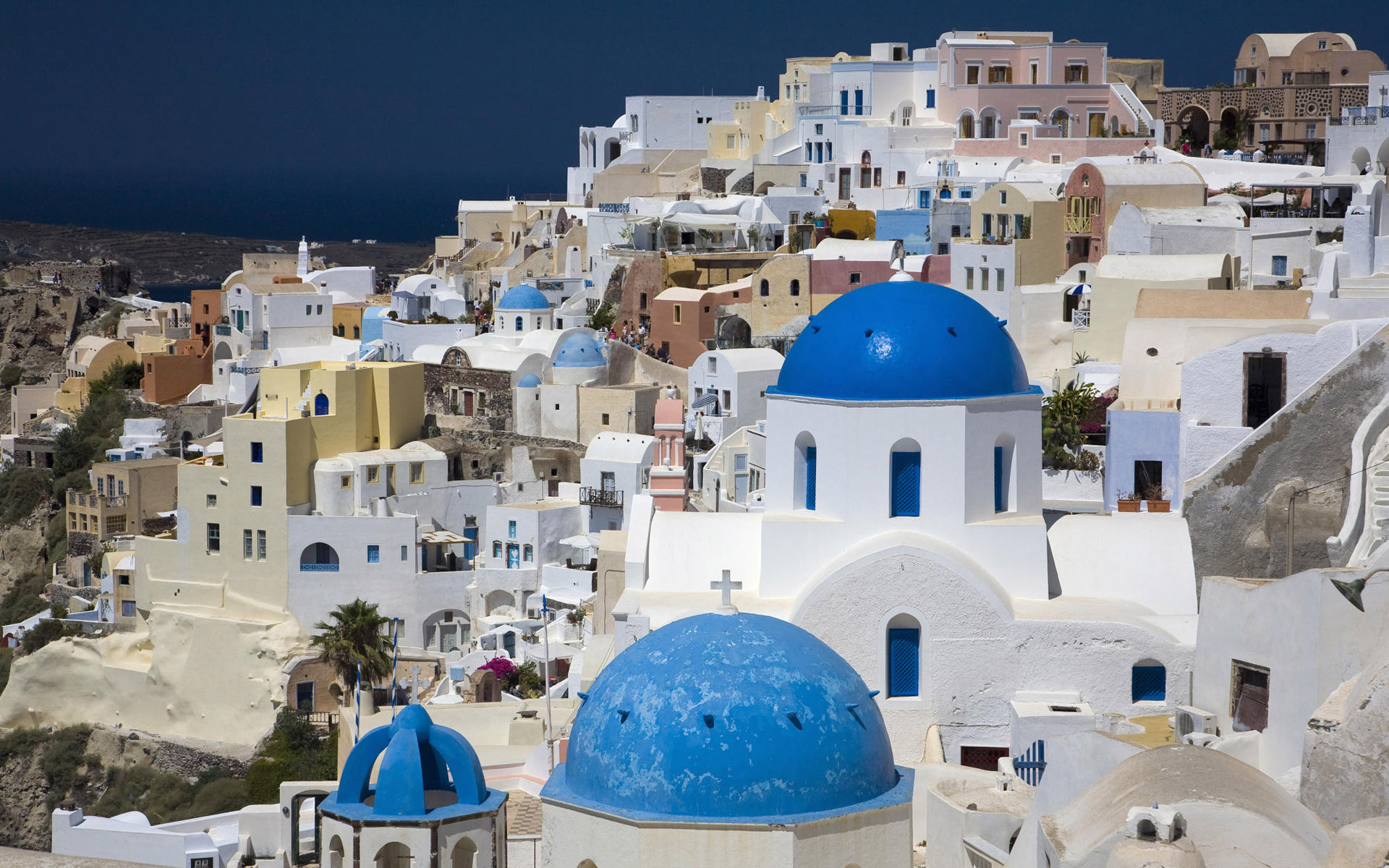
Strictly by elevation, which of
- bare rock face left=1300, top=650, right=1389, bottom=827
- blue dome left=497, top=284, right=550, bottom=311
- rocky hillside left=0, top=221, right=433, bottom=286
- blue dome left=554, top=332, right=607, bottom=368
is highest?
rocky hillside left=0, top=221, right=433, bottom=286

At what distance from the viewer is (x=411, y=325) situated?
44.3 metres

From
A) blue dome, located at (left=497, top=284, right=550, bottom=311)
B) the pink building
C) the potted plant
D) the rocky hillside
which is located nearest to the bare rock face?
the potted plant

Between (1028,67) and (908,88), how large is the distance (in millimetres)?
4025

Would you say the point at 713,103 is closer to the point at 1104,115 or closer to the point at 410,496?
the point at 1104,115

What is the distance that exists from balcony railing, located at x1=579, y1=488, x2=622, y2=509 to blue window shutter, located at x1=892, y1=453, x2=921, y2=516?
16.9 metres

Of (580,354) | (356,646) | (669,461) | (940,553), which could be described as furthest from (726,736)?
(580,354)

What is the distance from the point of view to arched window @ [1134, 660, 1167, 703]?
1778 cm

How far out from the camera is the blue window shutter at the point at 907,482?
1805 centimetres

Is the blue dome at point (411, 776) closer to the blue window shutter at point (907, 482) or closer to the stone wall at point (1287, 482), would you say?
the blue window shutter at point (907, 482)

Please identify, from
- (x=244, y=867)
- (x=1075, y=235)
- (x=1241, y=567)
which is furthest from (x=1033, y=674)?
(x=1075, y=235)

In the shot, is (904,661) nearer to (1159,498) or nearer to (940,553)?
(940,553)

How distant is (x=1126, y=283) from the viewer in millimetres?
28828

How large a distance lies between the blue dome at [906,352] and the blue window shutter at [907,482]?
60 cm

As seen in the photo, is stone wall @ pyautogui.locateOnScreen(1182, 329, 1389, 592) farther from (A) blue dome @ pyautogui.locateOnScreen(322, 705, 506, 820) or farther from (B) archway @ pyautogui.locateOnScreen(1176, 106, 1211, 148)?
(B) archway @ pyautogui.locateOnScreen(1176, 106, 1211, 148)
